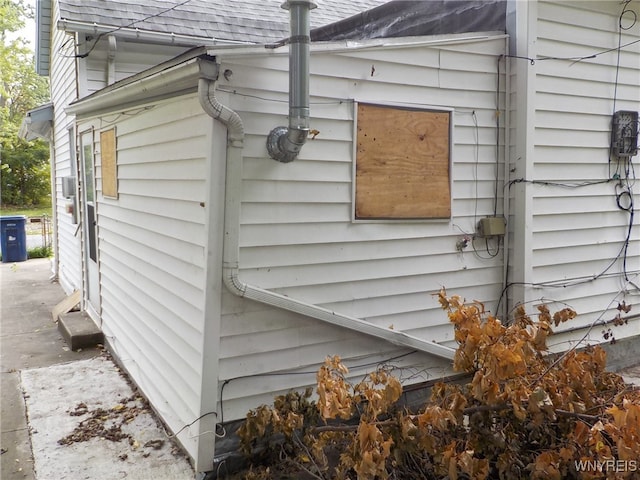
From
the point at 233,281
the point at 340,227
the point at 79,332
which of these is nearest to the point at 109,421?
the point at 233,281

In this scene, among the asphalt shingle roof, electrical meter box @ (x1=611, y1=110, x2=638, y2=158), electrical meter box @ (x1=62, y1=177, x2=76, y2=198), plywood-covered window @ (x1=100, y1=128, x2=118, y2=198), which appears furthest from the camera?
electrical meter box @ (x1=62, y1=177, x2=76, y2=198)

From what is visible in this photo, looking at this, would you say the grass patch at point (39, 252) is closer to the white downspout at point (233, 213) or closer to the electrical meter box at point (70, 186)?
the electrical meter box at point (70, 186)

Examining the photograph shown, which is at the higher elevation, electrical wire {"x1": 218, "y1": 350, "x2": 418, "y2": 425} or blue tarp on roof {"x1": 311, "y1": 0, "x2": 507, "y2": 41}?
blue tarp on roof {"x1": 311, "y1": 0, "x2": 507, "y2": 41}

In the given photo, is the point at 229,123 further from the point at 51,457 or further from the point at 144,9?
the point at 144,9

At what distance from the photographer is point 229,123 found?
292 cm

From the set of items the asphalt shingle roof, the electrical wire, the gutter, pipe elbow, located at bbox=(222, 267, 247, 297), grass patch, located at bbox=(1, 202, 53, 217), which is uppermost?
the asphalt shingle roof

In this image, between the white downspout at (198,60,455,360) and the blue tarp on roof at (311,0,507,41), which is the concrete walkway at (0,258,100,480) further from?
the blue tarp on roof at (311,0,507,41)

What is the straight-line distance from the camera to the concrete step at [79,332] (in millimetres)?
5547

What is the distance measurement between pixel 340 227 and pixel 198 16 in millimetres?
4819

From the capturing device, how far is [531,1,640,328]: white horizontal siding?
Answer: 4223 millimetres

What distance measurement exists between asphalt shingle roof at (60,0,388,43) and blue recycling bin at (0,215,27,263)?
7.23 meters

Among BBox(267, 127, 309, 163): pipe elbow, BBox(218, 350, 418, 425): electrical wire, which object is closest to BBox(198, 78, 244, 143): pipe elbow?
BBox(267, 127, 309, 163): pipe elbow

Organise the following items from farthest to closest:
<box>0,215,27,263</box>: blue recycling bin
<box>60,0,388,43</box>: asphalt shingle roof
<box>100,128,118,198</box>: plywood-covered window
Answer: <box>0,215,27,263</box>: blue recycling bin → <box>60,0,388,43</box>: asphalt shingle roof → <box>100,128,118,198</box>: plywood-covered window
